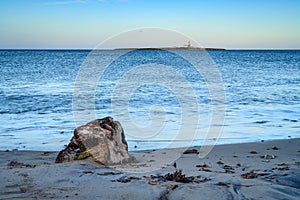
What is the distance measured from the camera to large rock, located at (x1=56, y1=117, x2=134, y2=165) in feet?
22.2

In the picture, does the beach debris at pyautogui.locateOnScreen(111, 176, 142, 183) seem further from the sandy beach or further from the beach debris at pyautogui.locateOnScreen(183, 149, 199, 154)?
the beach debris at pyautogui.locateOnScreen(183, 149, 199, 154)

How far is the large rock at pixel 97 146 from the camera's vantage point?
6.78 metres

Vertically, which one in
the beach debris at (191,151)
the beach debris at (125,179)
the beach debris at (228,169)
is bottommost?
the beach debris at (191,151)

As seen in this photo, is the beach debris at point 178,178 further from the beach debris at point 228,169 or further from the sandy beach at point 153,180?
the beach debris at point 228,169

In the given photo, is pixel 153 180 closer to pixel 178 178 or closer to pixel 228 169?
pixel 178 178

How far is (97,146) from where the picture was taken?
22.6ft

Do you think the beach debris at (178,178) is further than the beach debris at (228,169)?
No

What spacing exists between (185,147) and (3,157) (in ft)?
13.3

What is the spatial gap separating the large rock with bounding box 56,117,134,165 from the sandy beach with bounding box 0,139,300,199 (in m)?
0.21

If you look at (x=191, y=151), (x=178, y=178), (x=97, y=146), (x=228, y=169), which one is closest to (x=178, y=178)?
(x=178, y=178)

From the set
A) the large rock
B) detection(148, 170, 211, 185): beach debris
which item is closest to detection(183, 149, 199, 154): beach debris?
the large rock

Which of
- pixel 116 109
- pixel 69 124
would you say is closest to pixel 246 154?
pixel 69 124

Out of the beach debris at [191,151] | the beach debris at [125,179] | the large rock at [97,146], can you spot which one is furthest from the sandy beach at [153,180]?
the beach debris at [191,151]

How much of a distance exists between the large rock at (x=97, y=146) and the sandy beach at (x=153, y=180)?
0.68 feet
